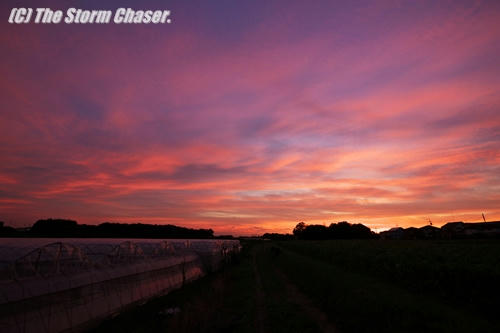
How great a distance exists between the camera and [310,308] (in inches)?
676

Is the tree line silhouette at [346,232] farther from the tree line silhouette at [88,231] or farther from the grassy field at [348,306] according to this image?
the grassy field at [348,306]

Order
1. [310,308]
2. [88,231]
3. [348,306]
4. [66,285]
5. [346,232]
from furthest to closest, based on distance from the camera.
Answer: [346,232]
[88,231]
[310,308]
[348,306]
[66,285]

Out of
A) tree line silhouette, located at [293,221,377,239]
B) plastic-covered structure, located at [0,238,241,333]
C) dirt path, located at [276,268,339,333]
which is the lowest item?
dirt path, located at [276,268,339,333]

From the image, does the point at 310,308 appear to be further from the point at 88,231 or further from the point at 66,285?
the point at 88,231

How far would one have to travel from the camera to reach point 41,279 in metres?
10.8

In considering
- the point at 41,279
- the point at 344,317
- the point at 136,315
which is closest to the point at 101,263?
the point at 136,315

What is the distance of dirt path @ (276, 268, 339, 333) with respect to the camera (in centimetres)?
1356

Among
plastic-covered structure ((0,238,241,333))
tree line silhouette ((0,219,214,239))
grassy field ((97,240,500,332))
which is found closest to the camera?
plastic-covered structure ((0,238,241,333))

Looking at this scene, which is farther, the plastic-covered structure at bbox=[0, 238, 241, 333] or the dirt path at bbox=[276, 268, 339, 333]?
the dirt path at bbox=[276, 268, 339, 333]

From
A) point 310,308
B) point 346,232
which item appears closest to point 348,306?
point 310,308

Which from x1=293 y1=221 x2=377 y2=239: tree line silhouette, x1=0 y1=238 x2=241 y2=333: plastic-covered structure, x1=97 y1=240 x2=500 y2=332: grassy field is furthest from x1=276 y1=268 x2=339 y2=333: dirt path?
x1=293 y1=221 x2=377 y2=239: tree line silhouette

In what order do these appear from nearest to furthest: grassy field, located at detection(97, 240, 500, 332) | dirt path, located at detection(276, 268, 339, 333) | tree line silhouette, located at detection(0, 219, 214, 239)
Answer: grassy field, located at detection(97, 240, 500, 332) → dirt path, located at detection(276, 268, 339, 333) → tree line silhouette, located at detection(0, 219, 214, 239)

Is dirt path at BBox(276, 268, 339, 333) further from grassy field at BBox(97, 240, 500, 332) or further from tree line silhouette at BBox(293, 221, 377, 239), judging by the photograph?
tree line silhouette at BBox(293, 221, 377, 239)

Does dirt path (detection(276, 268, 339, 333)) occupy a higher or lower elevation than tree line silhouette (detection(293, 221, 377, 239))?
lower
